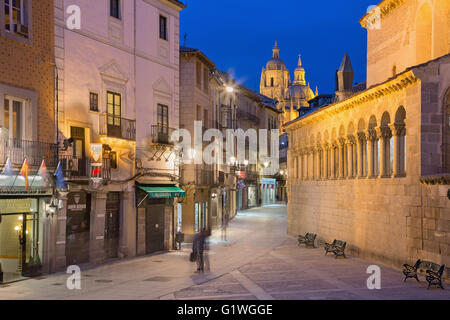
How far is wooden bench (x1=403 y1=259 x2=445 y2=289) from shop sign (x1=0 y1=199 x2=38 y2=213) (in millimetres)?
13063

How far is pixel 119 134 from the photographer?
23266 mm

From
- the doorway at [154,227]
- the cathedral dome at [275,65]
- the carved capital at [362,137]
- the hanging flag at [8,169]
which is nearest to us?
the hanging flag at [8,169]

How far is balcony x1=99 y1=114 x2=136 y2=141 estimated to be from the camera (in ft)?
73.3

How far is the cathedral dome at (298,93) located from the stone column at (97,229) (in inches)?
4898

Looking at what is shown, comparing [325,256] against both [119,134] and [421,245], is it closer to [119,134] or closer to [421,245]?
[421,245]

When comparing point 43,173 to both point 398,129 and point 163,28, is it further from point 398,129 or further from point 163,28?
point 398,129

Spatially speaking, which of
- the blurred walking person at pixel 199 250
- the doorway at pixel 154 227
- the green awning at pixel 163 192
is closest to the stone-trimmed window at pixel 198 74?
the green awning at pixel 163 192

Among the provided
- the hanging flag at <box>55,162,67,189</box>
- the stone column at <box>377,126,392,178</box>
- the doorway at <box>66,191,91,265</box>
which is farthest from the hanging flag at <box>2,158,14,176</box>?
the stone column at <box>377,126,392,178</box>

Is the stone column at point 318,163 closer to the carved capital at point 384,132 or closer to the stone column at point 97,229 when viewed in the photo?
the carved capital at point 384,132

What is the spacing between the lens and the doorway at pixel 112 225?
23359 millimetres

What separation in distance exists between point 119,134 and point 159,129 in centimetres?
345

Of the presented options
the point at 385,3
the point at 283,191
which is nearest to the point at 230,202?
the point at 385,3

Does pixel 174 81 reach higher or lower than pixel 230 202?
higher

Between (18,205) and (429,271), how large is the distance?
13617mm
